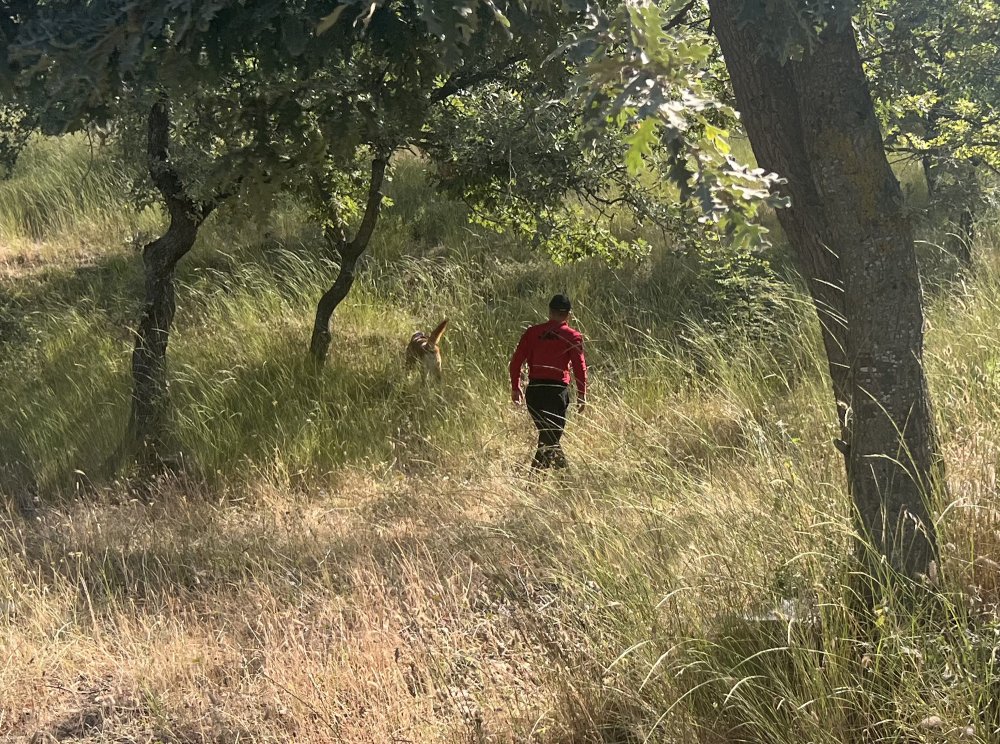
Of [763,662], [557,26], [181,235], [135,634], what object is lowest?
[135,634]

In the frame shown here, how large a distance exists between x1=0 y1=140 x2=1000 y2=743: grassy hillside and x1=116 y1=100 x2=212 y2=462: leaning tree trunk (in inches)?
14.3

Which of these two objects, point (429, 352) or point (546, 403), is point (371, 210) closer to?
point (429, 352)

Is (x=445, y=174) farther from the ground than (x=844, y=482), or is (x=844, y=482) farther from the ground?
(x=445, y=174)

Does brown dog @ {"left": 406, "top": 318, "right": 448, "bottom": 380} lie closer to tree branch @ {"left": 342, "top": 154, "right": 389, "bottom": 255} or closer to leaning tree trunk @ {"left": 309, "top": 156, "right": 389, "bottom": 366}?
leaning tree trunk @ {"left": 309, "top": 156, "right": 389, "bottom": 366}

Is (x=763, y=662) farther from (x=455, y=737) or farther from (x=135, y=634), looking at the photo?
(x=135, y=634)

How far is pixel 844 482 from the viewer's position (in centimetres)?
353

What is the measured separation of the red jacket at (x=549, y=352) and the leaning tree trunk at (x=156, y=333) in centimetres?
319

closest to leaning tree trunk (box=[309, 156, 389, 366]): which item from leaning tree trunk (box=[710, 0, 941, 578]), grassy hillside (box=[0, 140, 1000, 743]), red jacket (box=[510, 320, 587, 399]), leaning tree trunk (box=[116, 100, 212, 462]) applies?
grassy hillside (box=[0, 140, 1000, 743])

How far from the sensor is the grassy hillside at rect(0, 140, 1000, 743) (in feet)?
9.11

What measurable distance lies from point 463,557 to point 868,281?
2614 millimetres

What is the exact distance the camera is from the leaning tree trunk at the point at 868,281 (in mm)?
3016

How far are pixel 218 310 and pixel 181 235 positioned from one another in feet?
11.0

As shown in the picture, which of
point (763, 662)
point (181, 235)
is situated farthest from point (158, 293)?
point (763, 662)

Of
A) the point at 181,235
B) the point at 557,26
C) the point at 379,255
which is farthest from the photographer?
the point at 379,255
